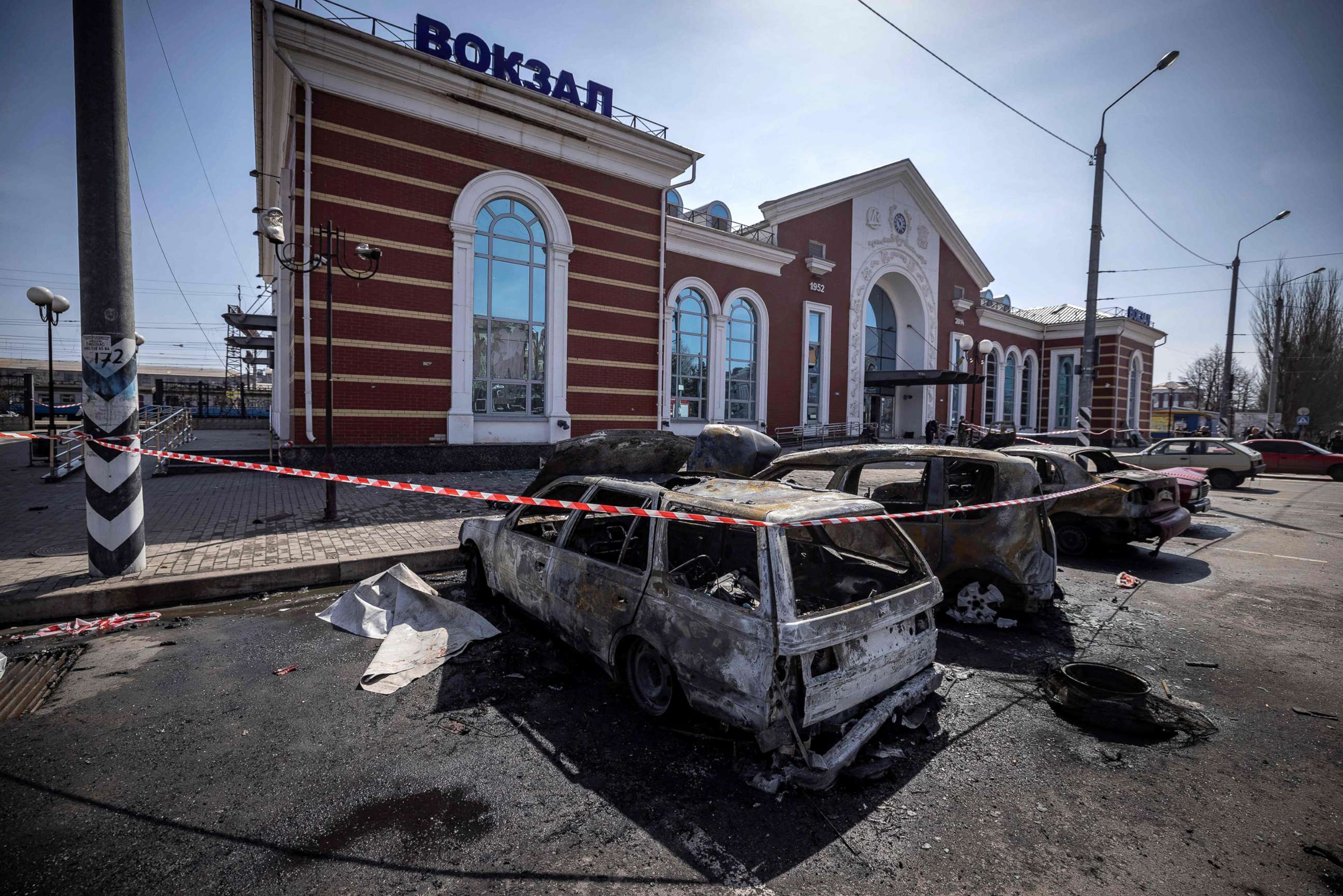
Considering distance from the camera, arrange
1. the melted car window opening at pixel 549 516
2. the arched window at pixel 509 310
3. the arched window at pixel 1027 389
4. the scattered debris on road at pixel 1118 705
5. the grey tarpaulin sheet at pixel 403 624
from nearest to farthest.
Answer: the scattered debris on road at pixel 1118 705
the grey tarpaulin sheet at pixel 403 624
the melted car window opening at pixel 549 516
the arched window at pixel 509 310
the arched window at pixel 1027 389

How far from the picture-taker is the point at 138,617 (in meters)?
5.12

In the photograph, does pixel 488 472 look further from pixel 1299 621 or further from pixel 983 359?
pixel 983 359

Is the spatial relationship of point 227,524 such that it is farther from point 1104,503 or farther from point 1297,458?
point 1297,458

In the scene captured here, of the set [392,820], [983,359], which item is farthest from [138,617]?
[983,359]

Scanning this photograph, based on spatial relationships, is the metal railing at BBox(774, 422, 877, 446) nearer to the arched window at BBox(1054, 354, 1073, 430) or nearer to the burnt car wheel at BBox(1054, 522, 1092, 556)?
the burnt car wheel at BBox(1054, 522, 1092, 556)

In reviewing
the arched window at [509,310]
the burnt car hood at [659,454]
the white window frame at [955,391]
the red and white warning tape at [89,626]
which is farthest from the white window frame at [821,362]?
the red and white warning tape at [89,626]

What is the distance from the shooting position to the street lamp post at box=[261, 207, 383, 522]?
27.9ft

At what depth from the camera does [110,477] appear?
578 centimetres

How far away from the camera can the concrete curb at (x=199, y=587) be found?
16.5 ft

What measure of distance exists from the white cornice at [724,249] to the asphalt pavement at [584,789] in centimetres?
1726

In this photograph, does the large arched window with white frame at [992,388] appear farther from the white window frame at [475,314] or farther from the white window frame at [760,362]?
the white window frame at [475,314]

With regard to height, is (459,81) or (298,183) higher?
(459,81)

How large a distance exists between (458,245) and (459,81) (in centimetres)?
355

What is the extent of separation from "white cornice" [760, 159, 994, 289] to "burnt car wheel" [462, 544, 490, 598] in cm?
2084
